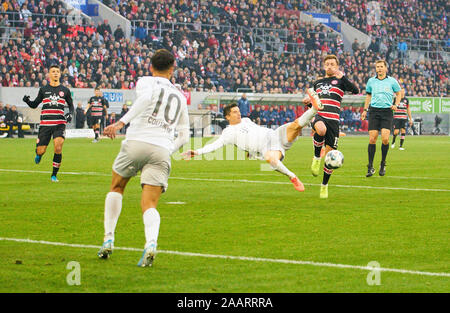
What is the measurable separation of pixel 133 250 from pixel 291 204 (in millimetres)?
4972

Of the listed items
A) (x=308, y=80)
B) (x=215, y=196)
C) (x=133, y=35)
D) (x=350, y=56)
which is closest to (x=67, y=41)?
(x=133, y=35)

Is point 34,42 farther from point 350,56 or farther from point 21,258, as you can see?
point 21,258

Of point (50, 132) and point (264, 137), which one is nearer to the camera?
point (264, 137)

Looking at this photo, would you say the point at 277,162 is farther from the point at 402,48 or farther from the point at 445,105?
the point at 402,48

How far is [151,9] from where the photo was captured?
5256 cm

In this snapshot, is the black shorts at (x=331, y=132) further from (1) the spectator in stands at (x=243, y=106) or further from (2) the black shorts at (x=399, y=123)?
(1) the spectator in stands at (x=243, y=106)

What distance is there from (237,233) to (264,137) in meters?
4.61

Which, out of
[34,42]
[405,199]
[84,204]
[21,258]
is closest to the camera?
[21,258]

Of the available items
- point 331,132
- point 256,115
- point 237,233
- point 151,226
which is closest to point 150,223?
point 151,226

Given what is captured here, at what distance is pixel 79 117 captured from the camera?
43.5m

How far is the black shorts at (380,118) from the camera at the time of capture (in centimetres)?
1888

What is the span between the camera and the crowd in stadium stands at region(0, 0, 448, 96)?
146 ft

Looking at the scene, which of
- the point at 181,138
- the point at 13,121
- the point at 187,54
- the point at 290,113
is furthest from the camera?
the point at 290,113

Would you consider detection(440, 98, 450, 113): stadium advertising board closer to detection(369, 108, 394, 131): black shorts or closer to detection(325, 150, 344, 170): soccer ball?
detection(369, 108, 394, 131): black shorts
